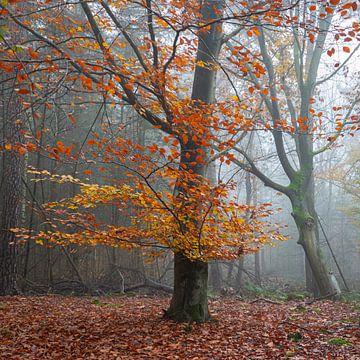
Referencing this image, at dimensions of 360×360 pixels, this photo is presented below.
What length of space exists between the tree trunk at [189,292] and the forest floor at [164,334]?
7.8 inches

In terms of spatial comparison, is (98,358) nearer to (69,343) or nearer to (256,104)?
(69,343)

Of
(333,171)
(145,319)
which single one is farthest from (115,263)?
(333,171)

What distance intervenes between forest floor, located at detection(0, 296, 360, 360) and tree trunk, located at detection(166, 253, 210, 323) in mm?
199

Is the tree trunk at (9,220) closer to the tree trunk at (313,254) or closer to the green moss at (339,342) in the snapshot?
the green moss at (339,342)

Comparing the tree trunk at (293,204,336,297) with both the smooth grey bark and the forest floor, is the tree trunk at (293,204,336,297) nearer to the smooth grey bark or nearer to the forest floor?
the smooth grey bark

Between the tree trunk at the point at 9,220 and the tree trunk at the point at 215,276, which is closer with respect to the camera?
the tree trunk at the point at 9,220

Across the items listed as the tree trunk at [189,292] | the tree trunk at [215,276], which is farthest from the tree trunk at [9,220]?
the tree trunk at [215,276]

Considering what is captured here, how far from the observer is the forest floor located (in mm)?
4660

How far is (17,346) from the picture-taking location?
4.90 meters

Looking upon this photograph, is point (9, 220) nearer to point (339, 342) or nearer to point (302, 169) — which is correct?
point (339, 342)

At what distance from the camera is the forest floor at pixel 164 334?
466 cm

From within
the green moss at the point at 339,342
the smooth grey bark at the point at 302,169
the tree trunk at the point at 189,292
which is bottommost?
the green moss at the point at 339,342

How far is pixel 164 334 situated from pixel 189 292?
37.1 inches

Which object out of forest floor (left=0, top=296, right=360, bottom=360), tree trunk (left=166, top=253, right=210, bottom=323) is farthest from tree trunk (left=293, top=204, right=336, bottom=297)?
tree trunk (left=166, top=253, right=210, bottom=323)
